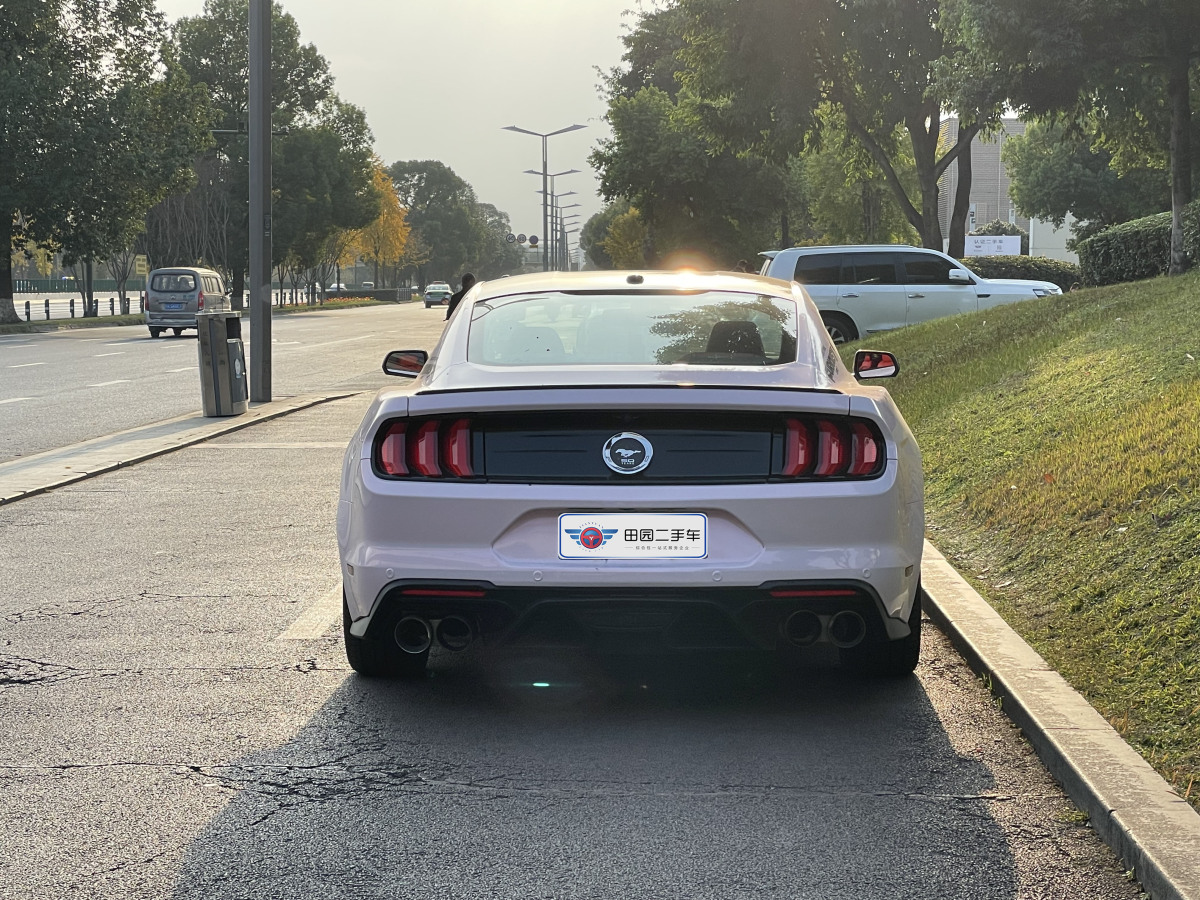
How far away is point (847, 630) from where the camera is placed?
5293mm

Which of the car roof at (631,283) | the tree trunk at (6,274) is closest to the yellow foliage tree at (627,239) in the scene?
the tree trunk at (6,274)

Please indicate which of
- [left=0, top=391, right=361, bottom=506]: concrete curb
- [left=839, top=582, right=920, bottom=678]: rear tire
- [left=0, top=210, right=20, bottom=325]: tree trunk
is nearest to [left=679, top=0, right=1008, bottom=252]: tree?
[left=0, top=391, right=361, bottom=506]: concrete curb

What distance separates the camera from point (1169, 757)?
4.53 meters

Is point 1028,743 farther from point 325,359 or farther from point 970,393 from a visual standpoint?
point 325,359

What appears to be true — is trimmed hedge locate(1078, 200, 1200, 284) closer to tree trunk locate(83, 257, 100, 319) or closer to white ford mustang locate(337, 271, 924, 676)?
white ford mustang locate(337, 271, 924, 676)

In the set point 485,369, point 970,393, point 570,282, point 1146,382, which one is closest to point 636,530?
point 485,369

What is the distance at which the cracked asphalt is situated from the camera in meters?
3.92

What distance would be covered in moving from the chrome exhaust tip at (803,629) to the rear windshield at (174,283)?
3846cm

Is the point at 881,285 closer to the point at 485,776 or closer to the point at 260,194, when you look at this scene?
the point at 260,194

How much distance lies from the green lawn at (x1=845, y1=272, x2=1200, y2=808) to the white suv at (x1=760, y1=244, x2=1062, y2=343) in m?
10.5

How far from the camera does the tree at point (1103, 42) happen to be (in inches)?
914

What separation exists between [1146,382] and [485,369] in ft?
20.6

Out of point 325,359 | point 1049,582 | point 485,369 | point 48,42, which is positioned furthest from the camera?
point 48,42

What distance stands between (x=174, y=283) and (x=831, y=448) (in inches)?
1518
